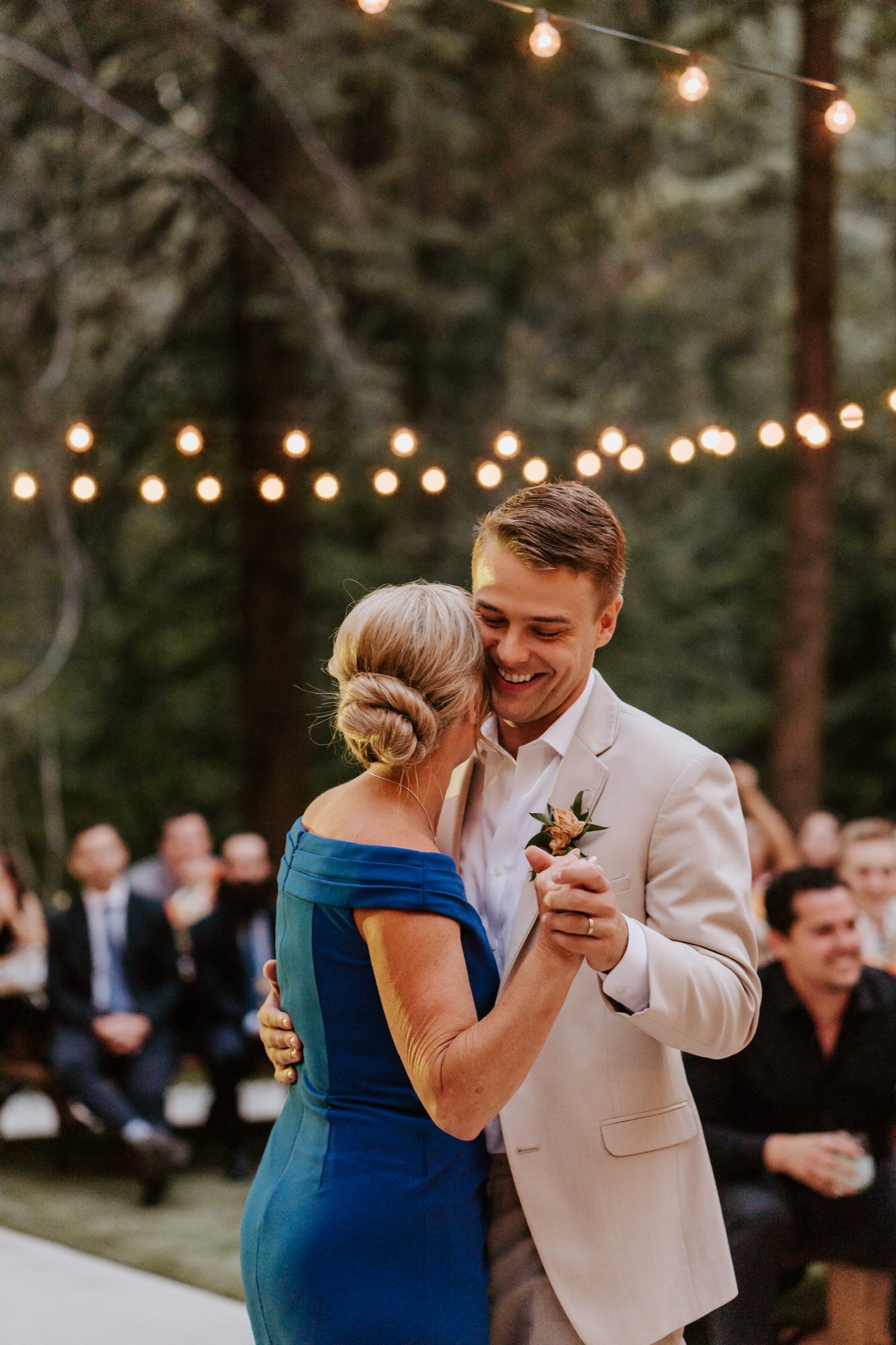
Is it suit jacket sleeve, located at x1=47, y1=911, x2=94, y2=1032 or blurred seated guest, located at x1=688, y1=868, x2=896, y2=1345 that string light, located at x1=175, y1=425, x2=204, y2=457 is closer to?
suit jacket sleeve, located at x1=47, y1=911, x2=94, y2=1032

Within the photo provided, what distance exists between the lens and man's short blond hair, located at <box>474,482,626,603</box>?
214cm

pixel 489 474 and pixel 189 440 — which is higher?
pixel 189 440

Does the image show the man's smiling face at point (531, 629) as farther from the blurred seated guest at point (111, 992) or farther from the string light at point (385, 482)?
the blurred seated guest at point (111, 992)

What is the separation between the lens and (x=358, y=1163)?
192 cm

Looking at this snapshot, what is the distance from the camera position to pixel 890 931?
5.86 metres

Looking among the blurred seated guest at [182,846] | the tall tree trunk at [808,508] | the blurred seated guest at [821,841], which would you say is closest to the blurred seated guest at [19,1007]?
the blurred seated guest at [182,846]

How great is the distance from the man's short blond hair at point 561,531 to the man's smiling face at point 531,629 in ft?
0.05

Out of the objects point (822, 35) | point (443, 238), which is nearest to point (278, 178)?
point (443, 238)

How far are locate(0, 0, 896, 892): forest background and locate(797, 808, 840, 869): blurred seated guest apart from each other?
2.71 meters

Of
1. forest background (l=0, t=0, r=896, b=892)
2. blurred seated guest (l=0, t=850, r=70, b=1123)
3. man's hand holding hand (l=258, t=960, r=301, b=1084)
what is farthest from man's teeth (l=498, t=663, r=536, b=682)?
blurred seated guest (l=0, t=850, r=70, b=1123)

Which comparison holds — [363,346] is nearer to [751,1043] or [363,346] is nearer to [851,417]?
[851,417]

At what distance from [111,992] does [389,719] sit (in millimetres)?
4963

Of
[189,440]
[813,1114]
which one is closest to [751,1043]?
[813,1114]

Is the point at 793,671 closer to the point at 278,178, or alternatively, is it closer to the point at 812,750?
the point at 812,750
